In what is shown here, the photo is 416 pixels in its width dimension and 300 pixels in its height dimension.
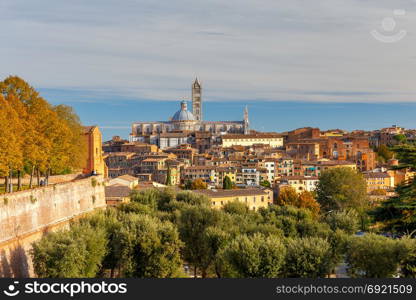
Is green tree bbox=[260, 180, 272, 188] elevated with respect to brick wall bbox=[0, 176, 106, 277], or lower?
elevated

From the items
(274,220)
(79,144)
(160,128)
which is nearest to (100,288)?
(274,220)

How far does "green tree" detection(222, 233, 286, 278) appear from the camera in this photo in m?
19.0

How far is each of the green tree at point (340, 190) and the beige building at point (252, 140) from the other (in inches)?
2607

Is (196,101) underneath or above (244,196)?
above

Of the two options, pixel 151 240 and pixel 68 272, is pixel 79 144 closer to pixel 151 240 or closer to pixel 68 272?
pixel 151 240

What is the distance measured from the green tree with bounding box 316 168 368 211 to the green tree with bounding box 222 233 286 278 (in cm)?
3704

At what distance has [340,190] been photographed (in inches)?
2279

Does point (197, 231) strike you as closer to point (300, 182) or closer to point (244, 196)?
point (244, 196)

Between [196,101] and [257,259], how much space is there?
165 m

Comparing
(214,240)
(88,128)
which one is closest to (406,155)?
(214,240)

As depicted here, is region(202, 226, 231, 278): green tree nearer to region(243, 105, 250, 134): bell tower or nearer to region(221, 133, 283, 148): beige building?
region(221, 133, 283, 148): beige building

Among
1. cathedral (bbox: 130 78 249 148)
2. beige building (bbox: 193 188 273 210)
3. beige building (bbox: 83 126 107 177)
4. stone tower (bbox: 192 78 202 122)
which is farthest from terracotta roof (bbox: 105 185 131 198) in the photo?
stone tower (bbox: 192 78 202 122)

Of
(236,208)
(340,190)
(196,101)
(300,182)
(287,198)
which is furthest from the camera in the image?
(196,101)

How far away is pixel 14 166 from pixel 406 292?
1621 cm
